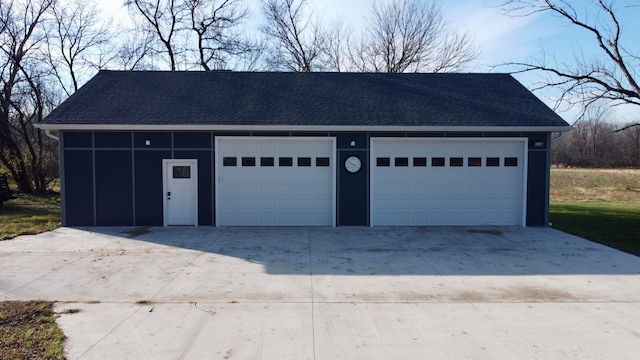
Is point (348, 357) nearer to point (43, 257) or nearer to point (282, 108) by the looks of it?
point (43, 257)

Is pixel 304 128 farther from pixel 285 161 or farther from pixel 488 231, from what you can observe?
pixel 488 231

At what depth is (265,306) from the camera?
17.7ft

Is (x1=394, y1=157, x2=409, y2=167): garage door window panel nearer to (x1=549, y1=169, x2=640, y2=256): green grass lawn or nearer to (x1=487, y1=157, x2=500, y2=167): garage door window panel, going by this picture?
(x1=487, y1=157, x2=500, y2=167): garage door window panel

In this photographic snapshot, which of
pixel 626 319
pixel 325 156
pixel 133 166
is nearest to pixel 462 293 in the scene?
pixel 626 319

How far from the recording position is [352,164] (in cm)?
1163

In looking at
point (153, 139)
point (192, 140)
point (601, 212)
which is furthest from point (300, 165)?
point (601, 212)

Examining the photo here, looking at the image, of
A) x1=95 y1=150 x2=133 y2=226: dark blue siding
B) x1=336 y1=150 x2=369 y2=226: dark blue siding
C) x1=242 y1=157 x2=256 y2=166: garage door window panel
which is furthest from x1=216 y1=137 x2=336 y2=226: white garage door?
x1=95 y1=150 x2=133 y2=226: dark blue siding

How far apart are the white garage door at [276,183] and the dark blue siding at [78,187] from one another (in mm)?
3418

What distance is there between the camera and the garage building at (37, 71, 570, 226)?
11422 mm

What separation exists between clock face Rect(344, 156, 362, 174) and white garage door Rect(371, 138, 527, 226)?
1.45ft

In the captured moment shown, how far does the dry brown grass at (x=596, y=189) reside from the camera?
22906mm

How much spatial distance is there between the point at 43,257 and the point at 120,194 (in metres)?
3.62

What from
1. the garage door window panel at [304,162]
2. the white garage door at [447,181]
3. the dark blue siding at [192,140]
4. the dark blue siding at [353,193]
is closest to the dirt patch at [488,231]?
the white garage door at [447,181]

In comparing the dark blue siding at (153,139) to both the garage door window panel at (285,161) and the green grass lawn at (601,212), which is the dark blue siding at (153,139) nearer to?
the garage door window panel at (285,161)
